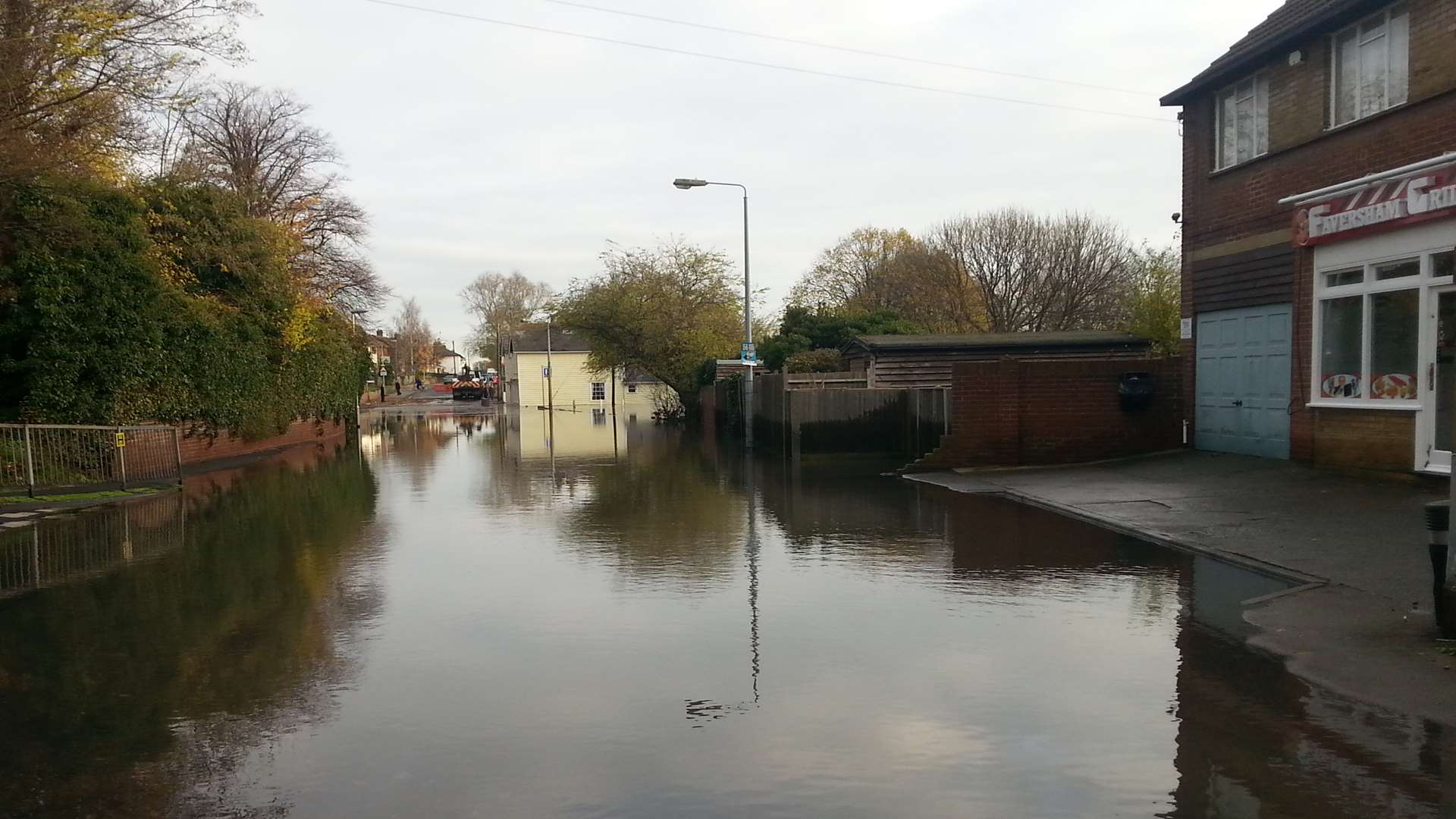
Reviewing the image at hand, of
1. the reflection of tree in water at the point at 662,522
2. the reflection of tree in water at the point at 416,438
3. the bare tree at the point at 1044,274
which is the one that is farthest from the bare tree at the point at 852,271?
the reflection of tree in water at the point at 662,522

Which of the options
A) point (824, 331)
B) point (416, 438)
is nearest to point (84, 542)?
point (416, 438)

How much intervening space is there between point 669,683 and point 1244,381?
12.9 metres

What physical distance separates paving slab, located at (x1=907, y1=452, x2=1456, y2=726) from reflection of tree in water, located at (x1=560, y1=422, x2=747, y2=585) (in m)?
4.07

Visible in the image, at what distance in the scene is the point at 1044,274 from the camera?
48750 mm

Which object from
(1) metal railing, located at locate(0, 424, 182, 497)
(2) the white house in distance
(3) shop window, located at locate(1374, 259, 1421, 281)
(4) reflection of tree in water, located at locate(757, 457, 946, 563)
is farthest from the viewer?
(2) the white house in distance

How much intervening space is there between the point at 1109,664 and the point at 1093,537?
5.10 meters

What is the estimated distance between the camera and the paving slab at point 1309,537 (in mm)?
6246

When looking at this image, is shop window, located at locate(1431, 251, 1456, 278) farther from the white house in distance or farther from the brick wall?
the white house in distance

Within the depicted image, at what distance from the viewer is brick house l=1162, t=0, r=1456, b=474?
40.4 ft

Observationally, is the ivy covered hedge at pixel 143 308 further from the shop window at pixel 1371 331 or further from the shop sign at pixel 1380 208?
the shop window at pixel 1371 331

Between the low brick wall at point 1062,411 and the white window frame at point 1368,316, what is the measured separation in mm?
3557

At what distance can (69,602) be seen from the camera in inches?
343

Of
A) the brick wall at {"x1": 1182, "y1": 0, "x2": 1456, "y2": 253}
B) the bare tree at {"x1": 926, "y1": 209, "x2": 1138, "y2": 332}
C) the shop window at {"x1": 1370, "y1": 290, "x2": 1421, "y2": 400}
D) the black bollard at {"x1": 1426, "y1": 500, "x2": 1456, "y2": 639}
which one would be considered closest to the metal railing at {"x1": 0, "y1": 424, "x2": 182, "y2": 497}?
the black bollard at {"x1": 1426, "y1": 500, "x2": 1456, "y2": 639}

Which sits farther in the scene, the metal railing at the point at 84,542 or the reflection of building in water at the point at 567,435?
the reflection of building in water at the point at 567,435
